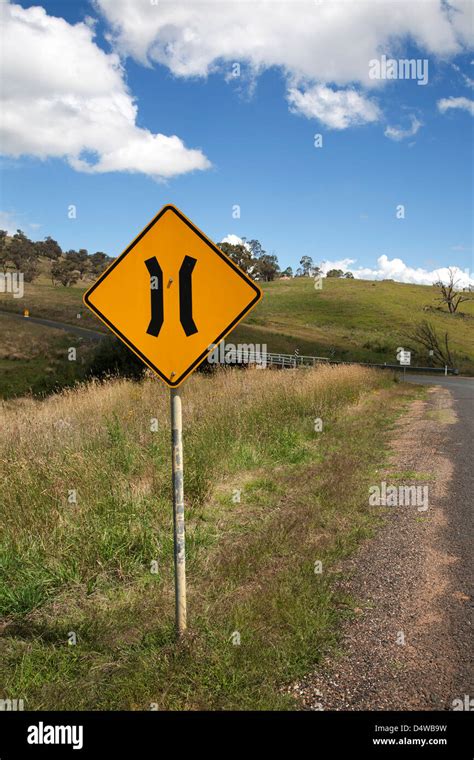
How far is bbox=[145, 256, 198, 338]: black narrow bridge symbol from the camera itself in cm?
326

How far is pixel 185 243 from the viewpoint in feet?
10.7

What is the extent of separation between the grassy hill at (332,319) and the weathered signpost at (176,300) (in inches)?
913

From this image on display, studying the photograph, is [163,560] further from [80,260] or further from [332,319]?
[80,260]

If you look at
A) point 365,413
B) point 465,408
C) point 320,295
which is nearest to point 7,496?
point 365,413

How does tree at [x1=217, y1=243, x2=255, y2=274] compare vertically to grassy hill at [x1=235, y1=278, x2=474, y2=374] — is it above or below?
above

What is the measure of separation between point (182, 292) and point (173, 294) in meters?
0.06

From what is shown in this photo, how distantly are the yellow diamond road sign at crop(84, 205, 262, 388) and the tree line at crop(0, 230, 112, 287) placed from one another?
3954 inches

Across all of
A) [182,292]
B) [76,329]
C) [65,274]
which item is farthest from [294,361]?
[65,274]

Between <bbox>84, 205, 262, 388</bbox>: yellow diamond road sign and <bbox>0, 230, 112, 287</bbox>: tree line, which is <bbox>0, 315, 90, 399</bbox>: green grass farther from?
<bbox>0, 230, 112, 287</bbox>: tree line

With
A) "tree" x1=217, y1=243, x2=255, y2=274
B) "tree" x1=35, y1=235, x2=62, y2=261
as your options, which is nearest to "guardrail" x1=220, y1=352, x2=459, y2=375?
"tree" x1=217, y1=243, x2=255, y2=274

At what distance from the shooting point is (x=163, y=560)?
14.5ft

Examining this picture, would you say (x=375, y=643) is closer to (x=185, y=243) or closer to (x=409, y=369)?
(x=185, y=243)

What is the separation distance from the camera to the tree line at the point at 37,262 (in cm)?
11354
